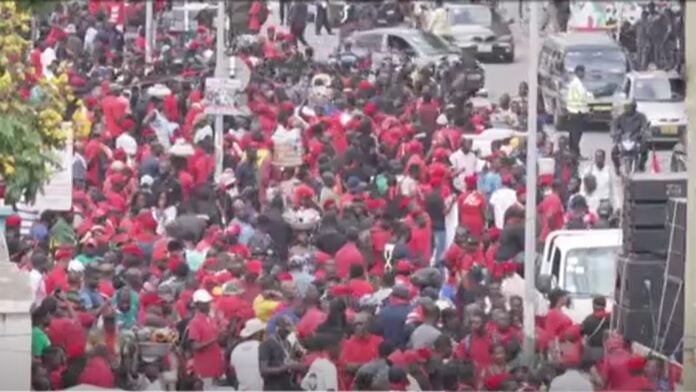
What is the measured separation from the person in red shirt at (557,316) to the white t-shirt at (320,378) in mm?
2435

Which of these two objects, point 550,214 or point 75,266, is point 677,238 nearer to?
point 75,266

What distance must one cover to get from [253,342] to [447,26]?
32.4 m

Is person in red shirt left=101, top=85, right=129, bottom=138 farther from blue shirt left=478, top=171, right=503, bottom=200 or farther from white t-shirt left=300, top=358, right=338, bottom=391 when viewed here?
white t-shirt left=300, top=358, right=338, bottom=391

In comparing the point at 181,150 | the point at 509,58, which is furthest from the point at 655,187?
the point at 509,58

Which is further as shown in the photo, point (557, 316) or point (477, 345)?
point (557, 316)

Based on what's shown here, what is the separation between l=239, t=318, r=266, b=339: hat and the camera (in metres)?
20.6

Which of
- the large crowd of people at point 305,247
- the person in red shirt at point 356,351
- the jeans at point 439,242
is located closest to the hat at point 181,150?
the large crowd of people at point 305,247

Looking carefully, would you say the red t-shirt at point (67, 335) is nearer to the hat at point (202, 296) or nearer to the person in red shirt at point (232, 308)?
the hat at point (202, 296)

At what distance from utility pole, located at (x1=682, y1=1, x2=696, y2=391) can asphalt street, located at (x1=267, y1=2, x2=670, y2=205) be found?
19891 millimetres

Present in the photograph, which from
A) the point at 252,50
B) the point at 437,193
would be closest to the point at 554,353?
the point at 437,193

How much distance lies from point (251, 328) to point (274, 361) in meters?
1.04

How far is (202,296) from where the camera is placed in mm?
21406

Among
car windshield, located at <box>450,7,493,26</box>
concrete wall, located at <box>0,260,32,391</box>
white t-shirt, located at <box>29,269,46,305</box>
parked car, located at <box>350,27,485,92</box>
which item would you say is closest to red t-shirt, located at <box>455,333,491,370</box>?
white t-shirt, located at <box>29,269,46,305</box>

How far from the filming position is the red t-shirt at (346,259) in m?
23.4
